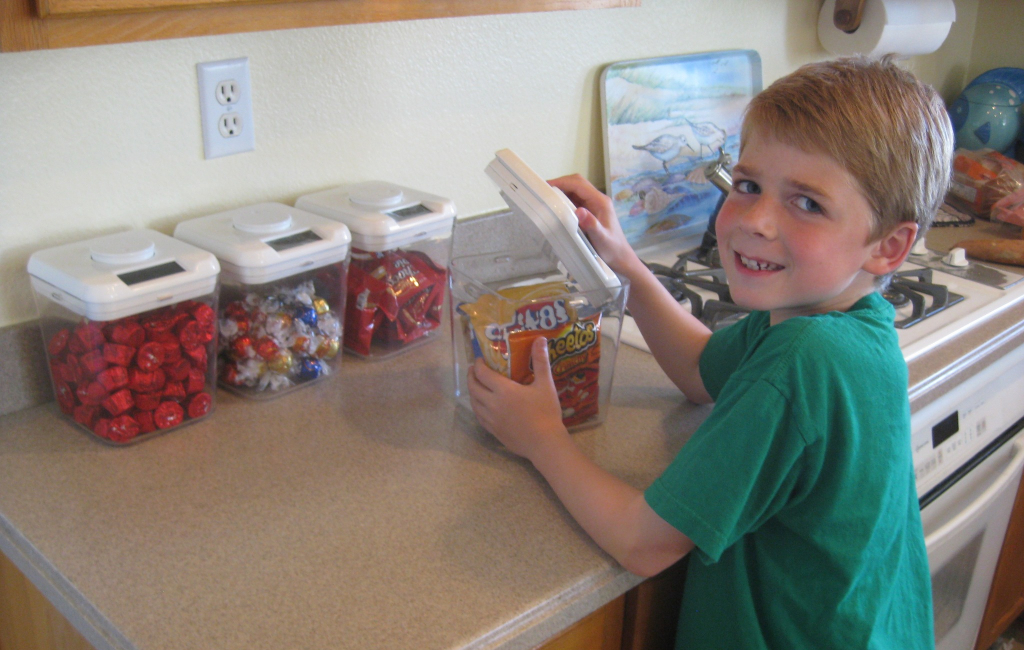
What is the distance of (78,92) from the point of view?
0.95m

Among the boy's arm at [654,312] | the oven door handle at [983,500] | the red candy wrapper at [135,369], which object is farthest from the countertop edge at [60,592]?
the oven door handle at [983,500]

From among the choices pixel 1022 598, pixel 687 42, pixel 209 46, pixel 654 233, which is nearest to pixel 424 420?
pixel 209 46

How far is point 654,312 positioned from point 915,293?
20.2 inches

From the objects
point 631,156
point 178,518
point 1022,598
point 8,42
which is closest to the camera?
point 8,42

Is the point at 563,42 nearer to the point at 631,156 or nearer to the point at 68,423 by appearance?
the point at 631,156

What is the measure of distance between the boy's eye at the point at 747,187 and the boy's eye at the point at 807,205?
5cm

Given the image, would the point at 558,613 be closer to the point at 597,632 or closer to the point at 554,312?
the point at 597,632

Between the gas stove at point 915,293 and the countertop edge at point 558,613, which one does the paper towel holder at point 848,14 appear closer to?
the gas stove at point 915,293

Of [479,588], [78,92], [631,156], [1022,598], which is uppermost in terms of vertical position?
[78,92]

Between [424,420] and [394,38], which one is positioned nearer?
[424,420]

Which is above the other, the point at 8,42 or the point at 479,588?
the point at 8,42

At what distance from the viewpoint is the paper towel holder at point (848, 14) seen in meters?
1.68

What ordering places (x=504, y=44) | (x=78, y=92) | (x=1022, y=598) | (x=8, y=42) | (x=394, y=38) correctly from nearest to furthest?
(x=8, y=42)
(x=78, y=92)
(x=394, y=38)
(x=504, y=44)
(x=1022, y=598)

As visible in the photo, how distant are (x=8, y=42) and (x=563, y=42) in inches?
34.8
